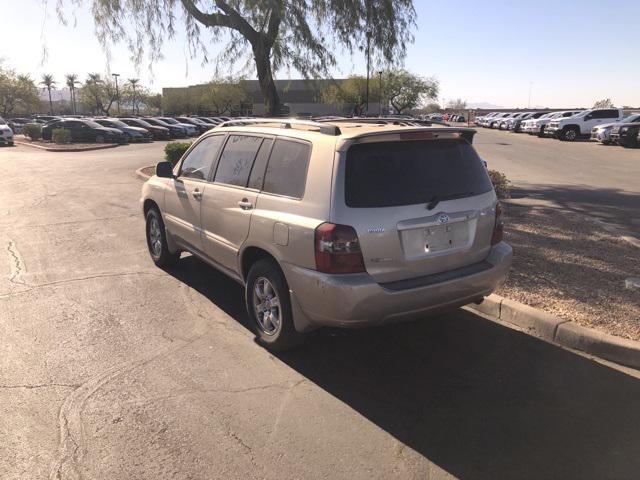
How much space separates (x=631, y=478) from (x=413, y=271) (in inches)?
67.5

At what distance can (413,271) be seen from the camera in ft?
11.9

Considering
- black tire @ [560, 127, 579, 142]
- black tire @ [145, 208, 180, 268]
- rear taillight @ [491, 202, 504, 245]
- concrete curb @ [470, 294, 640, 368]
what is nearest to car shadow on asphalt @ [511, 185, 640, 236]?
concrete curb @ [470, 294, 640, 368]

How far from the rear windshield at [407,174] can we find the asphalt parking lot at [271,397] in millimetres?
1340

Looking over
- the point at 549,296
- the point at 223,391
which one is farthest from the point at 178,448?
the point at 549,296

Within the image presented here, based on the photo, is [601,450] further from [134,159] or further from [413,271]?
[134,159]

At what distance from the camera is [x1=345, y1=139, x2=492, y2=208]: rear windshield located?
3.55 m

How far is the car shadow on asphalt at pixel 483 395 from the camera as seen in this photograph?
9.48ft

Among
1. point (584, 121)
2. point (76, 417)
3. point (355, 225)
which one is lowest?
point (76, 417)

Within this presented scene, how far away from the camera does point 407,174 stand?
12.2 ft

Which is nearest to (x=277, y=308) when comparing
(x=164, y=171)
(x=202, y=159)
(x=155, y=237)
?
(x=202, y=159)

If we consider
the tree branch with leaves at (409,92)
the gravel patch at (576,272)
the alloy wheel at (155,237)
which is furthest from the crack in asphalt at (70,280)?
the tree branch with leaves at (409,92)

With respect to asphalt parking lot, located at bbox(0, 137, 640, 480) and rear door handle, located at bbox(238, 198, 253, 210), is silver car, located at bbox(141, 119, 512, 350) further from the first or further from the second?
asphalt parking lot, located at bbox(0, 137, 640, 480)

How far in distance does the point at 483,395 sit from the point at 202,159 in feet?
11.7

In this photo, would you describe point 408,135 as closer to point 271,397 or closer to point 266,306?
point 266,306
